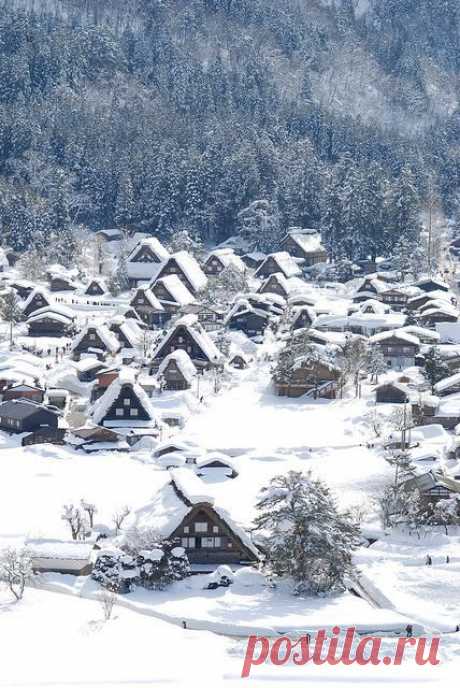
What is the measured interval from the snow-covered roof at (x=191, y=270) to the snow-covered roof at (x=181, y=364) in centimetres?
1962

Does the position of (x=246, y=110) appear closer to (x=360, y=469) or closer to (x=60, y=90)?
(x=60, y=90)

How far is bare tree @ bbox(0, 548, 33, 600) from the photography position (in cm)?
2966

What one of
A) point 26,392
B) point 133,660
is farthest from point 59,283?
point 133,660

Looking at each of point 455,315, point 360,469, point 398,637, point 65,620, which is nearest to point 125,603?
point 65,620

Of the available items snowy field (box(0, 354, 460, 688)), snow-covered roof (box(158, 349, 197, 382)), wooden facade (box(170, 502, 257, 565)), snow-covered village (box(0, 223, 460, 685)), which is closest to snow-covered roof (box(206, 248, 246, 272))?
snow-covered village (box(0, 223, 460, 685))

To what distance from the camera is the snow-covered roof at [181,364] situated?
54.8 meters

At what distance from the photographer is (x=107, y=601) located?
28938 mm

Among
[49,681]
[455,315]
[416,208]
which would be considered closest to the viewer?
[49,681]

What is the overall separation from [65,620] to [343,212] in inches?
2410

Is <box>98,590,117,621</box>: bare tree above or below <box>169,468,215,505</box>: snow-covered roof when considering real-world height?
below

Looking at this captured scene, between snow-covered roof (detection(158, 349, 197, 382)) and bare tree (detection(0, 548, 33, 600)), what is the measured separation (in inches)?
970

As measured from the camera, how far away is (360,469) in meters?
43.9

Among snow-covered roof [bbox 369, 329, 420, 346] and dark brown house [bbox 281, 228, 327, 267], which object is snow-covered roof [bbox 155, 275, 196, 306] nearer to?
dark brown house [bbox 281, 228, 327, 267]

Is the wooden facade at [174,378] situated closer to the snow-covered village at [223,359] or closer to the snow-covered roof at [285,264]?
the snow-covered village at [223,359]
